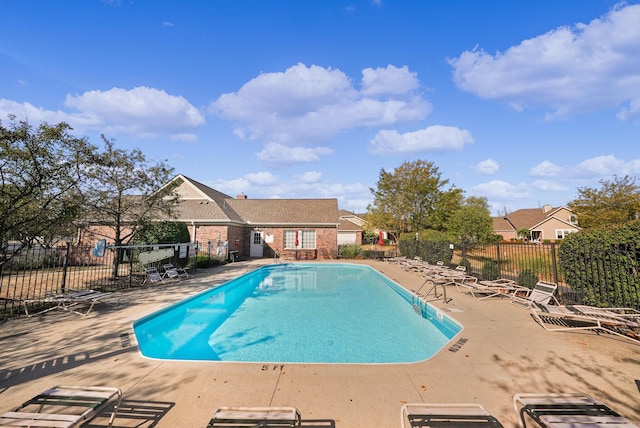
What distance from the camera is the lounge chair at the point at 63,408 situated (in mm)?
2170

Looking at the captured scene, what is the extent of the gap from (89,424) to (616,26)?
14942 mm

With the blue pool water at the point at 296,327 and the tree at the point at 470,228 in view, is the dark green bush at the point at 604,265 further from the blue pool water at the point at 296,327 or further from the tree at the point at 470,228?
the tree at the point at 470,228

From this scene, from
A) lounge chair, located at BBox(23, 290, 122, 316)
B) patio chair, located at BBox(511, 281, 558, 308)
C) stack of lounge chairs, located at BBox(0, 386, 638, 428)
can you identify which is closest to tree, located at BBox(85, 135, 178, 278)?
lounge chair, located at BBox(23, 290, 122, 316)

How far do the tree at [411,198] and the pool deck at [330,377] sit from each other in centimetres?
1928

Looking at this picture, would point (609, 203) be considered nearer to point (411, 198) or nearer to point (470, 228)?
point (470, 228)

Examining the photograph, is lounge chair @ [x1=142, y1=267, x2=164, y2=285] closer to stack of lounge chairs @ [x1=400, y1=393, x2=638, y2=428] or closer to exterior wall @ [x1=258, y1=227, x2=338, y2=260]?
stack of lounge chairs @ [x1=400, y1=393, x2=638, y2=428]

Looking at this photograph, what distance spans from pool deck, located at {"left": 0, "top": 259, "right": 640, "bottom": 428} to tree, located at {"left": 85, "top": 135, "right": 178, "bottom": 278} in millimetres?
6186

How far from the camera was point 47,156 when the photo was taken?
7.00m

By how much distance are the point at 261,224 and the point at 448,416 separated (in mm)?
21719

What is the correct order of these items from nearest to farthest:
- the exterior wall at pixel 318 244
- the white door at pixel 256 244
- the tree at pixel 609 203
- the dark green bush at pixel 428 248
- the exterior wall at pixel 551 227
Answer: the dark green bush at pixel 428 248 < the tree at pixel 609 203 < the exterior wall at pixel 318 244 < the white door at pixel 256 244 < the exterior wall at pixel 551 227

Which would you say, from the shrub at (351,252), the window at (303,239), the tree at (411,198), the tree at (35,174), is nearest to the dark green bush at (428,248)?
the tree at (411,198)

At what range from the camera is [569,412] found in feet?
7.93

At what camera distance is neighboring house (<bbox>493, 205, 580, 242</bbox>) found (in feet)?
128

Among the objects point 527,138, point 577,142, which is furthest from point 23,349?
point 577,142
